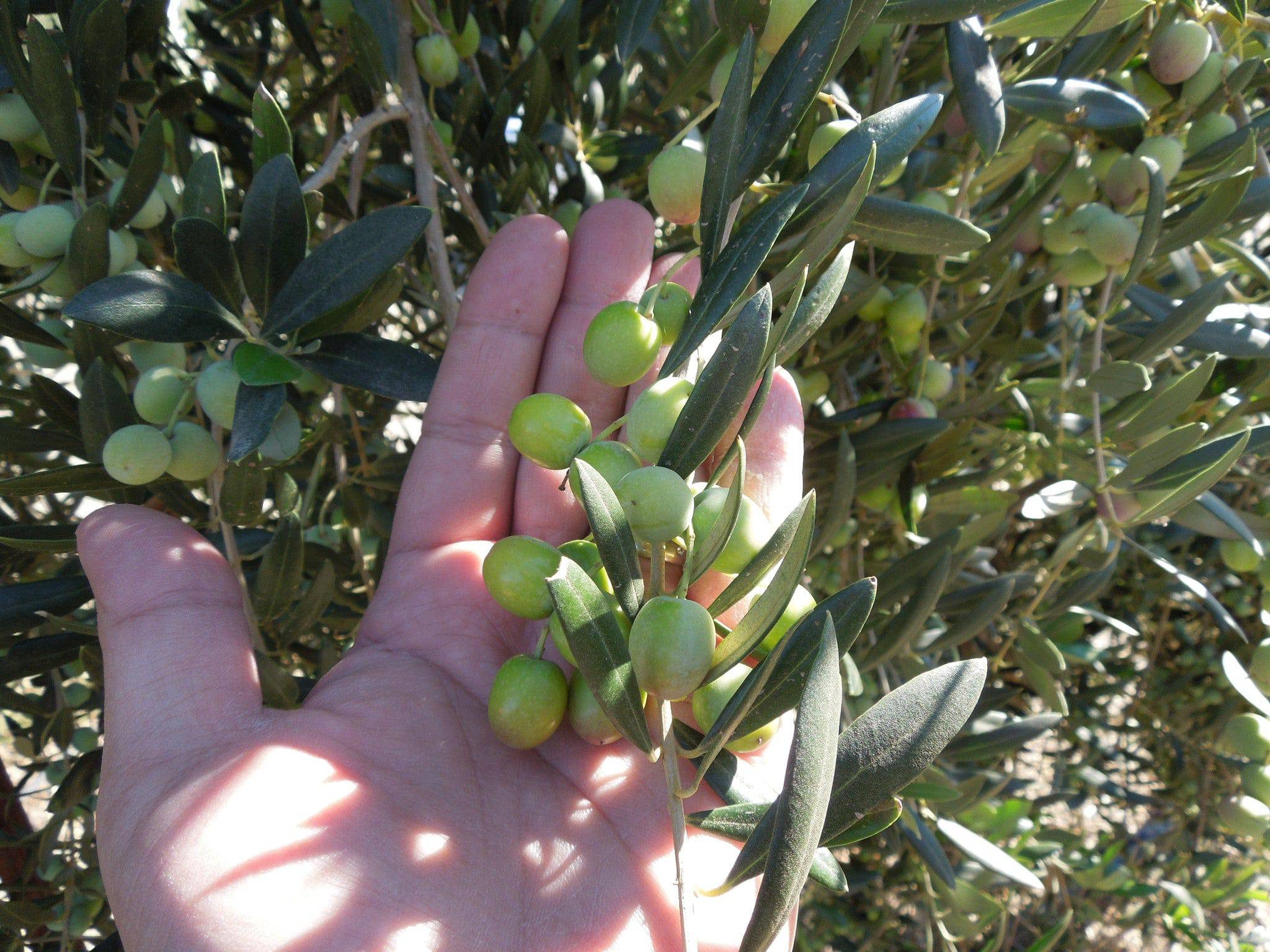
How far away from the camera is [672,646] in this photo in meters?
0.59

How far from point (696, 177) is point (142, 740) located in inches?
28.3

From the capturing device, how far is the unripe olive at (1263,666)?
3.71 feet

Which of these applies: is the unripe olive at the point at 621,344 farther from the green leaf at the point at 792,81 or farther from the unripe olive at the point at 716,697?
the unripe olive at the point at 716,697

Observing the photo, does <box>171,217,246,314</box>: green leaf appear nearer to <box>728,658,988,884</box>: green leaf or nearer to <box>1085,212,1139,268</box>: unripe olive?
<box>728,658,988,884</box>: green leaf

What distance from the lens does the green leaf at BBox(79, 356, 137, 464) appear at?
92 cm

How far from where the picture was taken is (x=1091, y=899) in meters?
1.96

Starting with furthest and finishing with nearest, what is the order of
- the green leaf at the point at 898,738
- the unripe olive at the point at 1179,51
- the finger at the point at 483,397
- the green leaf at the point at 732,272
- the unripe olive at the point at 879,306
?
the unripe olive at the point at 879,306, the finger at the point at 483,397, the unripe olive at the point at 1179,51, the green leaf at the point at 732,272, the green leaf at the point at 898,738

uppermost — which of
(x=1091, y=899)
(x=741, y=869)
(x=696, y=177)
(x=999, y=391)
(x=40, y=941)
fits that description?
(x=696, y=177)

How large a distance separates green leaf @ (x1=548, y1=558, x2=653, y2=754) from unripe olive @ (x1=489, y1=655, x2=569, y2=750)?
0.16m

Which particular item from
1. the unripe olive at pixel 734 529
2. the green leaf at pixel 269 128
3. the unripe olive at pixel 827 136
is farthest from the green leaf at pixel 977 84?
the green leaf at pixel 269 128

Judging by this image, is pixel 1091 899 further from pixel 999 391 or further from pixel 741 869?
pixel 741 869

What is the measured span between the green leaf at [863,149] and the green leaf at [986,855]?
830 mm

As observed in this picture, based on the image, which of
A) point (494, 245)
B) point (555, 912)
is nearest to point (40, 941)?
point (555, 912)

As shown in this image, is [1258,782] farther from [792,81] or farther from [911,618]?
[792,81]
